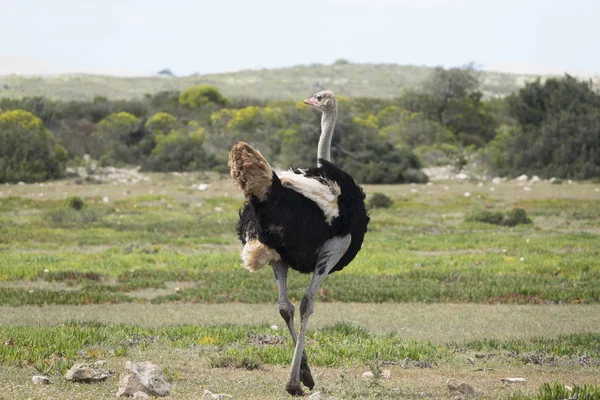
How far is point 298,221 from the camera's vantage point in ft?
24.0

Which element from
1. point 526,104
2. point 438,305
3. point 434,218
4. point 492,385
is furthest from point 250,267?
point 526,104

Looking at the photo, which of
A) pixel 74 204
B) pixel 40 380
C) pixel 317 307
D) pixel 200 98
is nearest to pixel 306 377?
pixel 40 380

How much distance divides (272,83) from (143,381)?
386ft

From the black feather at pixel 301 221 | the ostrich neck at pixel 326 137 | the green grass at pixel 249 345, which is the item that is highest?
the ostrich neck at pixel 326 137

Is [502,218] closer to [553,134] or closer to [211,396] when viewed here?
[553,134]

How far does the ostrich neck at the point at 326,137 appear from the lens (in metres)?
8.06

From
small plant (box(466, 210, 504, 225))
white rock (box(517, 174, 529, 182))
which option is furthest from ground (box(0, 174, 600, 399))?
white rock (box(517, 174, 529, 182))

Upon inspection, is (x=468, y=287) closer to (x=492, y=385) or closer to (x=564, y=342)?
(x=564, y=342)

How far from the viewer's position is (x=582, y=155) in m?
40.3

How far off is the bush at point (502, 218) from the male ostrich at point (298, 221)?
687 inches

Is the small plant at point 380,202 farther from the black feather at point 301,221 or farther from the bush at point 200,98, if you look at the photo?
the bush at point 200,98

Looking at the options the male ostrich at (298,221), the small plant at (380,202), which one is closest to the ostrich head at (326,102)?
the male ostrich at (298,221)

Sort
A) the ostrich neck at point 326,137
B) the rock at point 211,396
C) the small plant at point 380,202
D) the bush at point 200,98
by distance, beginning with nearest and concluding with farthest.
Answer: the rock at point 211,396, the ostrich neck at point 326,137, the small plant at point 380,202, the bush at point 200,98

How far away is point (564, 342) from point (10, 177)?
3217 cm
